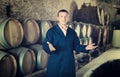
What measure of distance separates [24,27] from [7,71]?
1027 mm

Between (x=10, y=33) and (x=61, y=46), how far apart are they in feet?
3.83

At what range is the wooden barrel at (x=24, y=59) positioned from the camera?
14.1 ft

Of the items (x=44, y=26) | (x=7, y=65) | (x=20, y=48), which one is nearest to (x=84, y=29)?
(x=44, y=26)

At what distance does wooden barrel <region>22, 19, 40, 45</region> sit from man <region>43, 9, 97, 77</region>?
1.39 metres

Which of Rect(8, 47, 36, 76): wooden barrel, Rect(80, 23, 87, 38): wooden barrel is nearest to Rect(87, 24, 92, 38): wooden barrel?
Rect(80, 23, 87, 38): wooden barrel

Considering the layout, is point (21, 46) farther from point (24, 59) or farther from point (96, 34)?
point (96, 34)

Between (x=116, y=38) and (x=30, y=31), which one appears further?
(x=116, y=38)

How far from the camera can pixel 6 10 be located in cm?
489

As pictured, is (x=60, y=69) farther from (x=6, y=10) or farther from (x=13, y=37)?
(x=6, y=10)

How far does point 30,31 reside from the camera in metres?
4.85

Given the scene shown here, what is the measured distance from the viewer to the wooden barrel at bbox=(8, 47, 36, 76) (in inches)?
170

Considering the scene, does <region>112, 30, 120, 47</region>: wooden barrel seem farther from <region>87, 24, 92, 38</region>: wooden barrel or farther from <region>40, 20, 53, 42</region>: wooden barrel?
<region>40, 20, 53, 42</region>: wooden barrel

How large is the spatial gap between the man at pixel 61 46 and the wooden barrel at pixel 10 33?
997 mm

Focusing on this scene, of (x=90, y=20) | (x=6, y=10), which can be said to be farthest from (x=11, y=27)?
(x=90, y=20)
